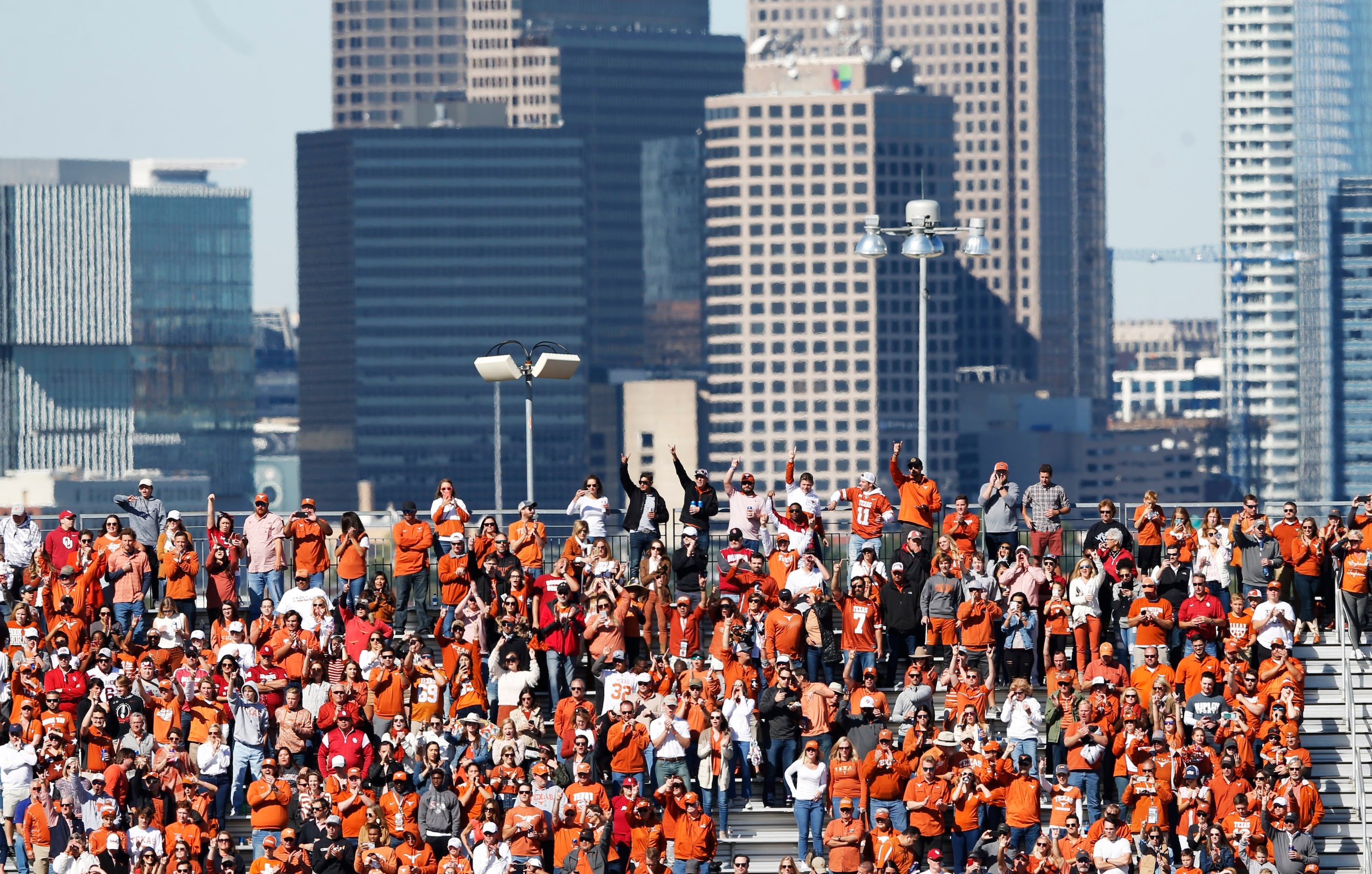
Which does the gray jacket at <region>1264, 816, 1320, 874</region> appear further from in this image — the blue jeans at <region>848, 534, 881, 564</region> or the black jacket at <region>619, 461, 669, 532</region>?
the black jacket at <region>619, 461, 669, 532</region>

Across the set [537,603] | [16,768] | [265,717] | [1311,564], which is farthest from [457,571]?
[1311,564]

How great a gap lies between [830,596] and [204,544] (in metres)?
11.1

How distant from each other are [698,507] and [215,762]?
22.5ft

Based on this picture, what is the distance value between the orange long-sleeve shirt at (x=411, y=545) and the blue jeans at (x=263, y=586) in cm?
146

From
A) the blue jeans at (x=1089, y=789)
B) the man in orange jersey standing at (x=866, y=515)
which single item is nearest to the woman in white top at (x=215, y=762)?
the man in orange jersey standing at (x=866, y=515)

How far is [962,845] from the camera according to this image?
2564cm

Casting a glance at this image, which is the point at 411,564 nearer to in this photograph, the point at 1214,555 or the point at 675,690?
the point at 675,690

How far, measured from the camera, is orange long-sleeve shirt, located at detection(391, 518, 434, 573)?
30.2 meters

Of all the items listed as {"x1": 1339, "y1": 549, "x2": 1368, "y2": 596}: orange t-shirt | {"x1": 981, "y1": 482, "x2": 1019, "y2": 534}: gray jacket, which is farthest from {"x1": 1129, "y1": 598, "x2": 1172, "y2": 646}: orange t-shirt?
{"x1": 981, "y1": 482, "x2": 1019, "y2": 534}: gray jacket

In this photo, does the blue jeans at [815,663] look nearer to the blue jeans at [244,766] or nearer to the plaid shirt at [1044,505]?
the plaid shirt at [1044,505]

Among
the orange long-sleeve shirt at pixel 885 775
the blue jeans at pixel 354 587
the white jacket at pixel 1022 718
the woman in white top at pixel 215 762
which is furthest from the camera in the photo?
the blue jeans at pixel 354 587

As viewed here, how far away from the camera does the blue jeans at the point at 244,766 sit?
26.8 m

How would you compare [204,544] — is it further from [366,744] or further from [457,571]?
Answer: [366,744]

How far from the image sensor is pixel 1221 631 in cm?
2778
